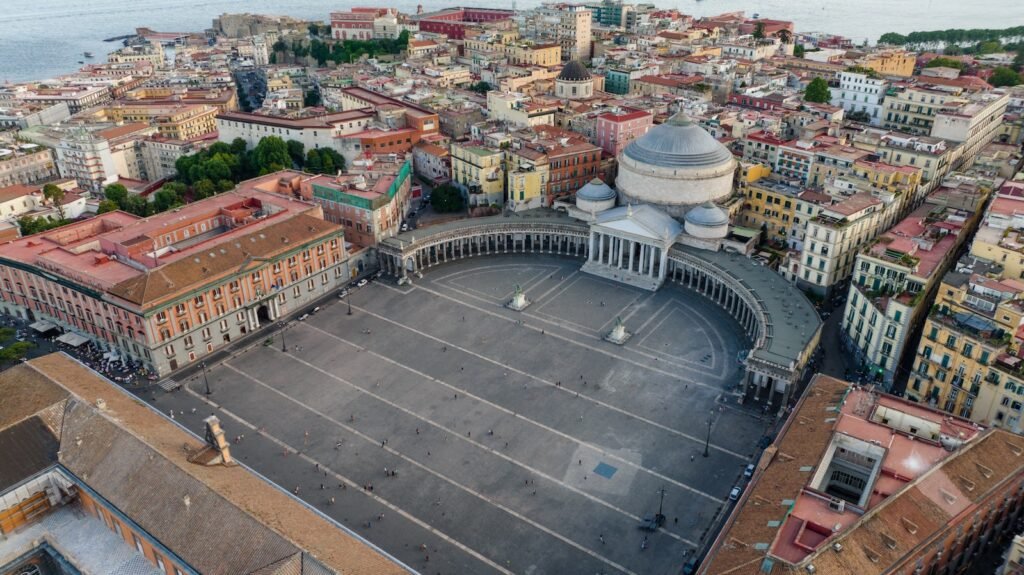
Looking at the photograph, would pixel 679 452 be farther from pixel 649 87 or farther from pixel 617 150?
pixel 649 87

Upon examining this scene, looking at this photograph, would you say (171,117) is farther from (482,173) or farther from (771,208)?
(771,208)

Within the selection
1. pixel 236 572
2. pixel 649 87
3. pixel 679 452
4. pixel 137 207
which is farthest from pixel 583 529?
pixel 649 87

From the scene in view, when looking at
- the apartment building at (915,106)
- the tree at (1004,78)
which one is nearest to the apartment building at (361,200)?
the apartment building at (915,106)

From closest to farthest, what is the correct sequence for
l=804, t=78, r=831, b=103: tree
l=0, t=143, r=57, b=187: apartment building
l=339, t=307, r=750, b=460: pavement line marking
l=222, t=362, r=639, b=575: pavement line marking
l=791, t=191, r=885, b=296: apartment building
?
1. l=222, t=362, r=639, b=575: pavement line marking
2. l=339, t=307, r=750, b=460: pavement line marking
3. l=791, t=191, r=885, b=296: apartment building
4. l=0, t=143, r=57, b=187: apartment building
5. l=804, t=78, r=831, b=103: tree

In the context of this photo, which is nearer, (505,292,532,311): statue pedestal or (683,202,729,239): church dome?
(505,292,532,311): statue pedestal

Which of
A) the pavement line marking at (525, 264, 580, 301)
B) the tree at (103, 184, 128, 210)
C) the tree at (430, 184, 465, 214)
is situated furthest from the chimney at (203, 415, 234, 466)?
the tree at (103, 184, 128, 210)

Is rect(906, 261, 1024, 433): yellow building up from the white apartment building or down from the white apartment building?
down

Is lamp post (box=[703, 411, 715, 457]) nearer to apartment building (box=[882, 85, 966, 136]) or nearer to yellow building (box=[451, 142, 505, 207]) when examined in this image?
yellow building (box=[451, 142, 505, 207])
